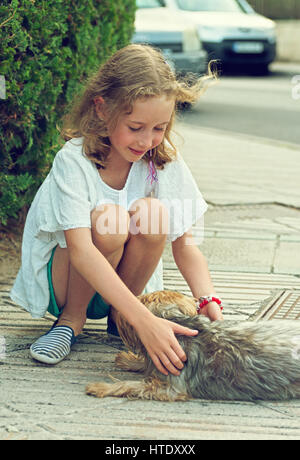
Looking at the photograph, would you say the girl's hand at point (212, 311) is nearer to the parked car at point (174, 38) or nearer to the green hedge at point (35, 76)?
the green hedge at point (35, 76)

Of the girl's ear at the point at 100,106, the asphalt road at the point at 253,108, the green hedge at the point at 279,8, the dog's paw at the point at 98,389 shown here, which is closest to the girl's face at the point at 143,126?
the girl's ear at the point at 100,106

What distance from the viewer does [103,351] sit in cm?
322

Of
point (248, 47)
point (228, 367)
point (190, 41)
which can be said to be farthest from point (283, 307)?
point (248, 47)

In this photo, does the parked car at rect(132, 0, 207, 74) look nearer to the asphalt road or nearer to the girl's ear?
the asphalt road

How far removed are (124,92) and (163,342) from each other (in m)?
0.98

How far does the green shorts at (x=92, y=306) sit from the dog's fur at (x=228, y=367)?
1.59 ft

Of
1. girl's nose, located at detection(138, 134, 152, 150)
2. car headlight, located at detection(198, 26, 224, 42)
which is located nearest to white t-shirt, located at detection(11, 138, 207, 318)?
girl's nose, located at detection(138, 134, 152, 150)

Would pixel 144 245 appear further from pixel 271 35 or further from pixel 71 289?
pixel 271 35

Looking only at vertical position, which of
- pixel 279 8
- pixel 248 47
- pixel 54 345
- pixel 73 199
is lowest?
pixel 279 8

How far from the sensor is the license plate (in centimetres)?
1598

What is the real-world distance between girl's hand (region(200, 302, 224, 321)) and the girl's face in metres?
0.65

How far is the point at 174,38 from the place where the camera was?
12.2 m

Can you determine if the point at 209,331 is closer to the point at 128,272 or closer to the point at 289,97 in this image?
the point at 128,272
